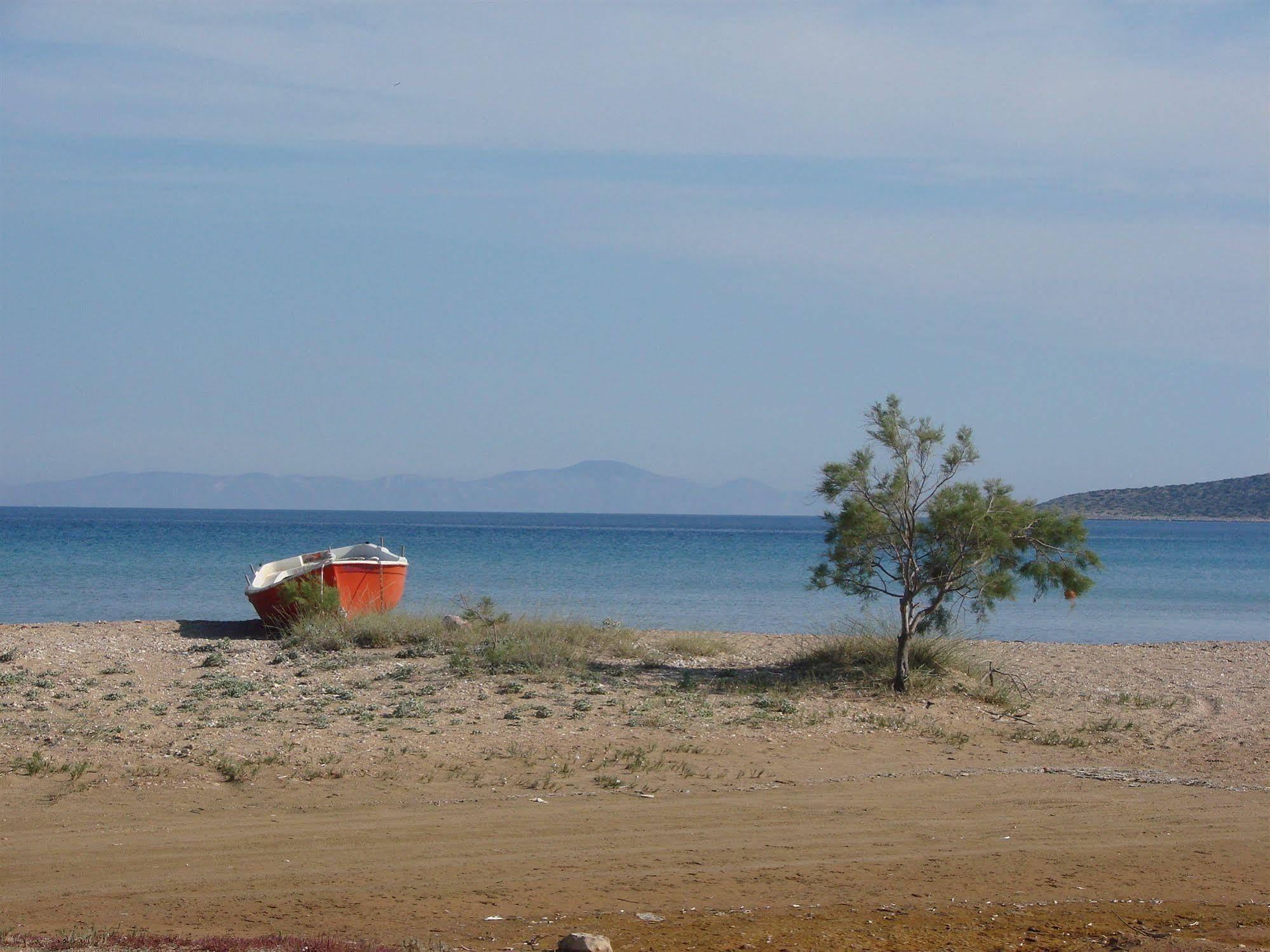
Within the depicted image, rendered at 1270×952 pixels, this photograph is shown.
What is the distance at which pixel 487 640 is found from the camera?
16.8m

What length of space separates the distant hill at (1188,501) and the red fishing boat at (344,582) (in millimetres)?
149105

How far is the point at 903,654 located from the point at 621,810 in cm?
632

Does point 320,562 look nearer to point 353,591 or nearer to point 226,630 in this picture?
point 353,591

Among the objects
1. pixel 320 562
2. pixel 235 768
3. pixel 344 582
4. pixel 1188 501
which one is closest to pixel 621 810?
pixel 235 768

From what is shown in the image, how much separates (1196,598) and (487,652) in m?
31.5

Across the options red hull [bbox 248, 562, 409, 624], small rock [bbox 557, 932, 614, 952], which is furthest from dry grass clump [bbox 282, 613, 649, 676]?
small rock [bbox 557, 932, 614, 952]

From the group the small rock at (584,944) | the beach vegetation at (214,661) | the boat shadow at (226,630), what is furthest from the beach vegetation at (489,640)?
the small rock at (584,944)

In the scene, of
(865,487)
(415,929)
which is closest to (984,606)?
(865,487)

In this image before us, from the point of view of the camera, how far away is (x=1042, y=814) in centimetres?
970

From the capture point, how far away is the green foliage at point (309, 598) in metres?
19.2

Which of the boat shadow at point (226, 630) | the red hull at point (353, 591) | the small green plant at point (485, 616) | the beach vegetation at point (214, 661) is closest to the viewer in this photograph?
the beach vegetation at point (214, 661)

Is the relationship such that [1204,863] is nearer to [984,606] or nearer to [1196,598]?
[984,606]

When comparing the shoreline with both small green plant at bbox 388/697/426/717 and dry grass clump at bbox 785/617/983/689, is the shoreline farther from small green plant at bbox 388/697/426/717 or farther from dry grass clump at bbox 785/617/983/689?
small green plant at bbox 388/697/426/717

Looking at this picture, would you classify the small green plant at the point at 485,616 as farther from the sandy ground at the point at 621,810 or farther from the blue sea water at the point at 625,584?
the sandy ground at the point at 621,810
